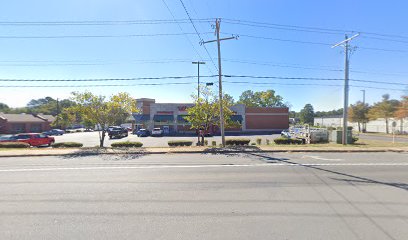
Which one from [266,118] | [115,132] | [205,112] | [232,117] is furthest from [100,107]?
[266,118]

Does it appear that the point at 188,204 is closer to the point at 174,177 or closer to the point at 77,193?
the point at 174,177

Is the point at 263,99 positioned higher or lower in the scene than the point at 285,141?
higher

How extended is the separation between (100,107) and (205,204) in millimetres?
14896

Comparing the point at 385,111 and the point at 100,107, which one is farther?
the point at 385,111

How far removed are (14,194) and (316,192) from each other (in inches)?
341

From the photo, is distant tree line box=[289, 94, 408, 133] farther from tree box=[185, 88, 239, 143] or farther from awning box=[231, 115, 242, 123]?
tree box=[185, 88, 239, 143]

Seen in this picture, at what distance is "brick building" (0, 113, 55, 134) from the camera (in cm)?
4984

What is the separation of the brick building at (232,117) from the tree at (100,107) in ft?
76.7

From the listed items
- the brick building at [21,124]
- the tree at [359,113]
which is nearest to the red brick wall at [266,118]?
the tree at [359,113]

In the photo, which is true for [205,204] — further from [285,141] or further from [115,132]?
[115,132]

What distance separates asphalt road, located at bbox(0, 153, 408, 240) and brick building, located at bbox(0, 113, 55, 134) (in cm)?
5430

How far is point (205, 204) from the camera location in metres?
5.56

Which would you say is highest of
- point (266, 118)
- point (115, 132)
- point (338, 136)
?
point (266, 118)

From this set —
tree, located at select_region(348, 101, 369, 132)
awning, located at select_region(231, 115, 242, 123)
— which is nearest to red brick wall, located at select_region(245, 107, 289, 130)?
awning, located at select_region(231, 115, 242, 123)
